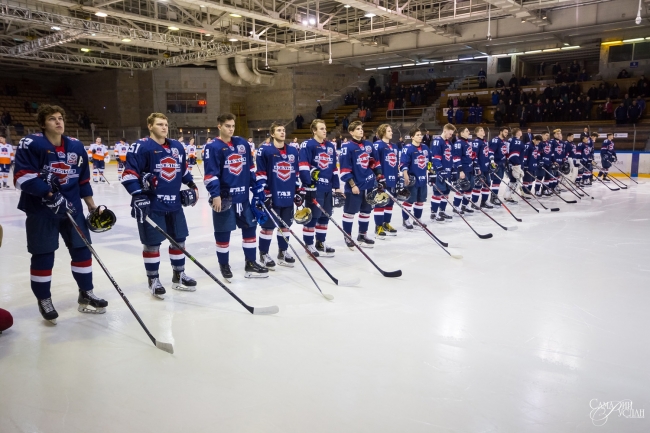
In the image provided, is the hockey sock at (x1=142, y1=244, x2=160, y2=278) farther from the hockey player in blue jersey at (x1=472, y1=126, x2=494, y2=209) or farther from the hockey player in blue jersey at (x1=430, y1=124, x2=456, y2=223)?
the hockey player in blue jersey at (x1=472, y1=126, x2=494, y2=209)

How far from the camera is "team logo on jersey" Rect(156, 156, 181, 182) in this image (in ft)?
12.1

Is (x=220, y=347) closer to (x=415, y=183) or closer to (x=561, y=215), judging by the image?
(x=415, y=183)

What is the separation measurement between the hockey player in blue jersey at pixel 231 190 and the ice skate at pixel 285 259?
0.40 metres

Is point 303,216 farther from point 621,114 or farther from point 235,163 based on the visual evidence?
point 621,114

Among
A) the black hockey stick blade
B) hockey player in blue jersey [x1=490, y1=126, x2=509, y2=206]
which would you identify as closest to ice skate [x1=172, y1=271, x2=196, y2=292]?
the black hockey stick blade

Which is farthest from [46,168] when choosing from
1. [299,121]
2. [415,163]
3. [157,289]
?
[299,121]

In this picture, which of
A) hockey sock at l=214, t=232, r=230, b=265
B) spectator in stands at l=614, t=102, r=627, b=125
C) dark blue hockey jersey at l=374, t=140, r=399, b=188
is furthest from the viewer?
spectator in stands at l=614, t=102, r=627, b=125

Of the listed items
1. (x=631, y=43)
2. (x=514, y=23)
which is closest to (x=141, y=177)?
(x=514, y=23)

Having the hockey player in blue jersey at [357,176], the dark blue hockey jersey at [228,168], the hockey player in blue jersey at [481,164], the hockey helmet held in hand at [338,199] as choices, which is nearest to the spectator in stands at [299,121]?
the hockey player in blue jersey at [481,164]

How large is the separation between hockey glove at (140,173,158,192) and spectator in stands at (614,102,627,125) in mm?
16371

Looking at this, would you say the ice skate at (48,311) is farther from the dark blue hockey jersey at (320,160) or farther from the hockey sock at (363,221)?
the hockey sock at (363,221)

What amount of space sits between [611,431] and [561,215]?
6.56 metres

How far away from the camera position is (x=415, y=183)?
6.75 meters

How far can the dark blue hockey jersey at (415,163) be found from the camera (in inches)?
265
